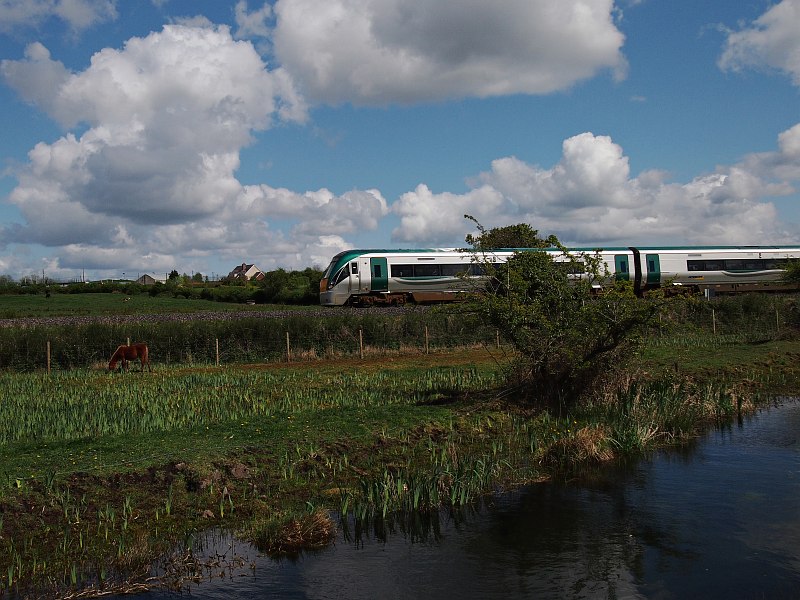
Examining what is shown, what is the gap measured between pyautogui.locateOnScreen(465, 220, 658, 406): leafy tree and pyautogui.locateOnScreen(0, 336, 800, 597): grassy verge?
29.3 inches

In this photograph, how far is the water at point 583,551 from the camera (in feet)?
26.1

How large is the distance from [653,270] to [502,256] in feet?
37.9

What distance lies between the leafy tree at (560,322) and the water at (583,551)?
4.43m

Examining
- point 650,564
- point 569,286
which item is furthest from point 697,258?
point 650,564

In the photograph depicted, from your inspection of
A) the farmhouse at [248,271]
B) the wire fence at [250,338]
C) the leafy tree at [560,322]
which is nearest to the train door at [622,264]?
the wire fence at [250,338]

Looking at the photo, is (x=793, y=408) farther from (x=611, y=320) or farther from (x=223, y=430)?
(x=223, y=430)

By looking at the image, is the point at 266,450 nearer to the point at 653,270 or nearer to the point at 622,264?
the point at 622,264

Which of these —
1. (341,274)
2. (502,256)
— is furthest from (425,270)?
(502,256)

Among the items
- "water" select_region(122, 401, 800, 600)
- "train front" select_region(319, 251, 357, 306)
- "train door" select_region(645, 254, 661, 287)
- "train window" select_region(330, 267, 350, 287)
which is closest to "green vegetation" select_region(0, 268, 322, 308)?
"train front" select_region(319, 251, 357, 306)

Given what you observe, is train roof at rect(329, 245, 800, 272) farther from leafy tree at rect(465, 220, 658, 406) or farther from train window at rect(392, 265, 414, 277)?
leafy tree at rect(465, 220, 658, 406)

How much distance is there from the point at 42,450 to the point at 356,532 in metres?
5.61

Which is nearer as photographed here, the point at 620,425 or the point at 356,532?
the point at 356,532

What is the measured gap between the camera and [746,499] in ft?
34.8

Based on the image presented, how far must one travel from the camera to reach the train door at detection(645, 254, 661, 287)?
4328 cm
